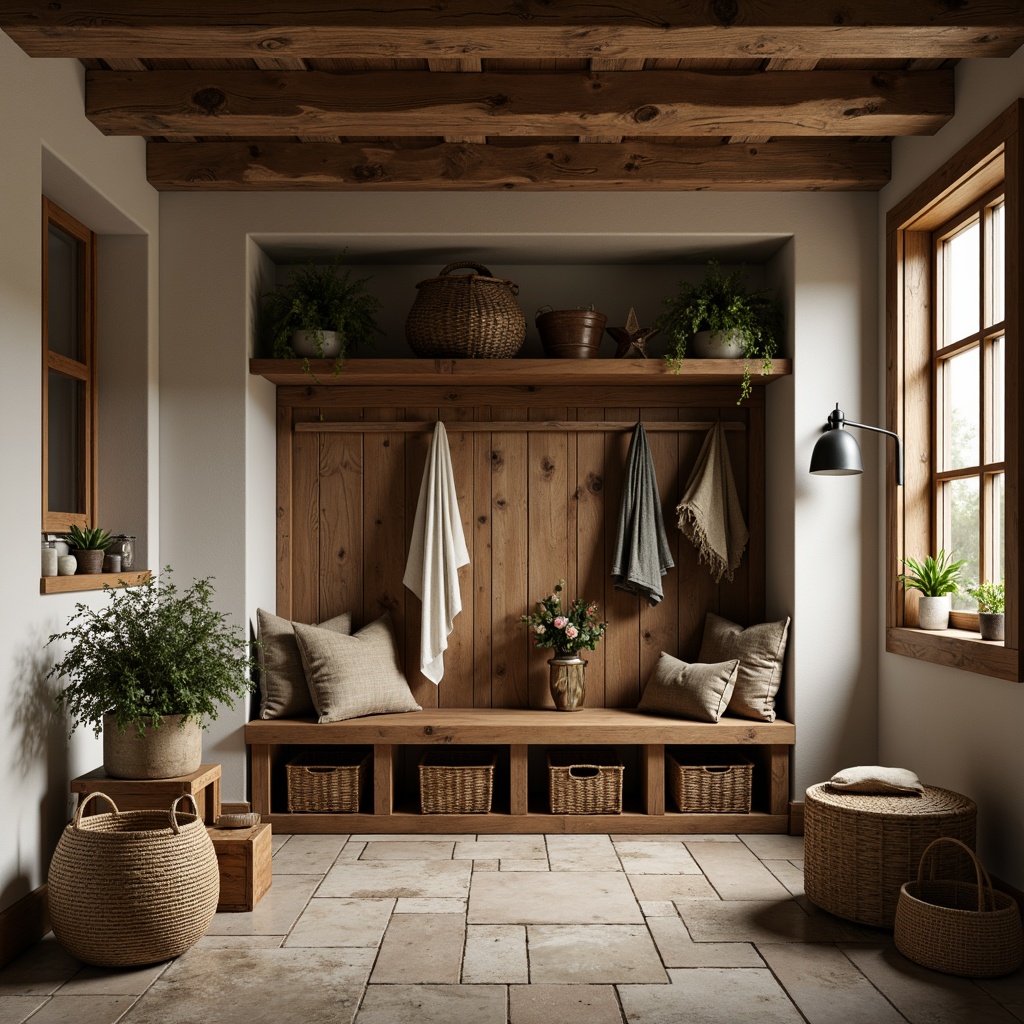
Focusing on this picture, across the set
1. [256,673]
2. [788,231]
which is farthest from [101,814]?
[788,231]

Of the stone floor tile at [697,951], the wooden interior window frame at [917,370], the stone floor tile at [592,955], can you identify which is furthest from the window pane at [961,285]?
the stone floor tile at [592,955]

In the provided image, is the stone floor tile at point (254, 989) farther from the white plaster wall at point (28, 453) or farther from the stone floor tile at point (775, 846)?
the stone floor tile at point (775, 846)

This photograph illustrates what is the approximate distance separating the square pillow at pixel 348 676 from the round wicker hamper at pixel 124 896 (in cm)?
132

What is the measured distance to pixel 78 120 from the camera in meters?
3.44

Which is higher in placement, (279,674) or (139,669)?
(139,669)

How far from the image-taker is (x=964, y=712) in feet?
11.1

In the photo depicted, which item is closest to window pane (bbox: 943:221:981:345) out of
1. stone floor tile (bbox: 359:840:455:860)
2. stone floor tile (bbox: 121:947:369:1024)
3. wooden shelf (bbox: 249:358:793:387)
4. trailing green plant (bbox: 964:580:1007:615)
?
wooden shelf (bbox: 249:358:793:387)

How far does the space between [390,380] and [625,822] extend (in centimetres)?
209

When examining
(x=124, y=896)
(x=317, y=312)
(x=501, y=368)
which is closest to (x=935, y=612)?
(x=501, y=368)

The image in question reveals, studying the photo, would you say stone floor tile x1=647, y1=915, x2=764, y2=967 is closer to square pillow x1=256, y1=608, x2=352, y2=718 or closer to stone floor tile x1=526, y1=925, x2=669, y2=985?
stone floor tile x1=526, y1=925, x2=669, y2=985

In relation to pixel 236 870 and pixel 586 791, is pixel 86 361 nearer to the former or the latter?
pixel 236 870

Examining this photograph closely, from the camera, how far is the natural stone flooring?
8.36 ft

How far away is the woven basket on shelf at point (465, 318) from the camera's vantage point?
4.24m
